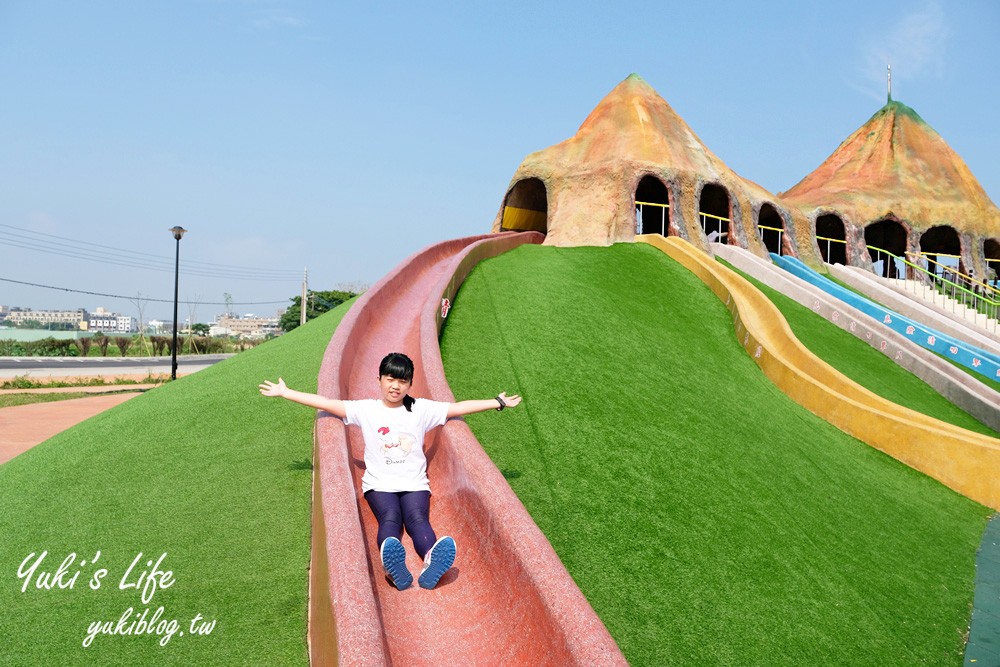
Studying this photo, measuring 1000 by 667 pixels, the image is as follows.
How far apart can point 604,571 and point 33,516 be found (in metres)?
5.20

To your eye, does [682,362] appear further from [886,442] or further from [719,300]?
[719,300]

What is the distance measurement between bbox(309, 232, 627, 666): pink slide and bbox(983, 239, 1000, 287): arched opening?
114 ft

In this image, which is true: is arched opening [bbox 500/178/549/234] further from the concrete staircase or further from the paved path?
the paved path

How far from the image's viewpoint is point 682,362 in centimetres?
1176

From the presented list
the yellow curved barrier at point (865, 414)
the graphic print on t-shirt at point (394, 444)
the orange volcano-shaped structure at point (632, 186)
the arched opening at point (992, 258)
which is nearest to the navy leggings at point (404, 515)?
the graphic print on t-shirt at point (394, 444)

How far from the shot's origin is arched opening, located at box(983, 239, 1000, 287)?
3159 cm

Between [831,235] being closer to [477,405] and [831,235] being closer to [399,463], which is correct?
[477,405]

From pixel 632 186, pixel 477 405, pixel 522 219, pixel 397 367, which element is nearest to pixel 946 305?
pixel 632 186

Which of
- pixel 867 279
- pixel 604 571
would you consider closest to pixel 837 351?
pixel 867 279

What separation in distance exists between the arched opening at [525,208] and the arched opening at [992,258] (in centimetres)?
2116

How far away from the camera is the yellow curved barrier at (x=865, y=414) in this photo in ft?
34.3

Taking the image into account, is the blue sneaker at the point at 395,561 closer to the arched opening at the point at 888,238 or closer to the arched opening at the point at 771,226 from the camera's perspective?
the arched opening at the point at 771,226

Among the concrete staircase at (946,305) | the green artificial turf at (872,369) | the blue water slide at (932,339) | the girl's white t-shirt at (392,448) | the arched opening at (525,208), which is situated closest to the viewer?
the girl's white t-shirt at (392,448)

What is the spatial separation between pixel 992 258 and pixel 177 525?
39200 mm
